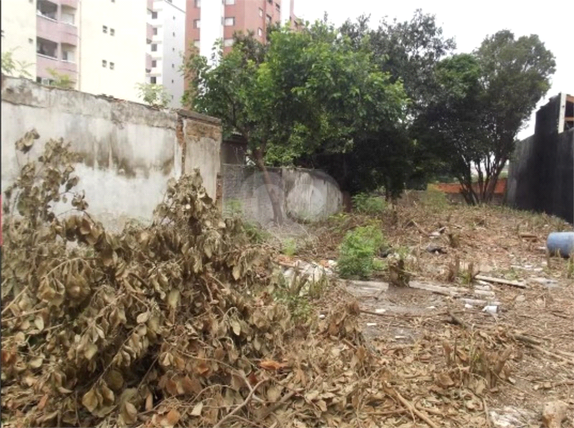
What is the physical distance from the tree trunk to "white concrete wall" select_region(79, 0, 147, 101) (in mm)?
3034

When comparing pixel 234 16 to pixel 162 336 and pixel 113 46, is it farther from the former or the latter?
pixel 162 336

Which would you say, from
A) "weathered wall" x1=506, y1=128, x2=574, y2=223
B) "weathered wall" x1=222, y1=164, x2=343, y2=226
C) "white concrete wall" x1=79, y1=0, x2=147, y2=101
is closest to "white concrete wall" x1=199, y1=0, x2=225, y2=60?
"white concrete wall" x1=79, y1=0, x2=147, y2=101

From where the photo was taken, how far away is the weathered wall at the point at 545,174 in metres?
12.8

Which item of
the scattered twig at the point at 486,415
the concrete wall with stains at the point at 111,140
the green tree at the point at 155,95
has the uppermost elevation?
the green tree at the point at 155,95

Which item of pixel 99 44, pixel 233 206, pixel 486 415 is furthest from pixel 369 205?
pixel 99 44

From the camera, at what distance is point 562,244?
7609mm

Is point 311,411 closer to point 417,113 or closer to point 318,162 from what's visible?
point 318,162

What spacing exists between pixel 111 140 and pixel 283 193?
5270 mm

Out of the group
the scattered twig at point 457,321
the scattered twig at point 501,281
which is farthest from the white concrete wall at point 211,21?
the scattered twig at point 457,321

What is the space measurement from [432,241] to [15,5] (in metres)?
7.64

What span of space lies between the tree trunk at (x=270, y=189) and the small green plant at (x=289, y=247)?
2.04 m

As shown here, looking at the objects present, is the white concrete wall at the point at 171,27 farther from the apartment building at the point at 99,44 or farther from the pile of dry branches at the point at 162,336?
the pile of dry branches at the point at 162,336

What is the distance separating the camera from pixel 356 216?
10000mm

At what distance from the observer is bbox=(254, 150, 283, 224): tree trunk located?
9602 mm
